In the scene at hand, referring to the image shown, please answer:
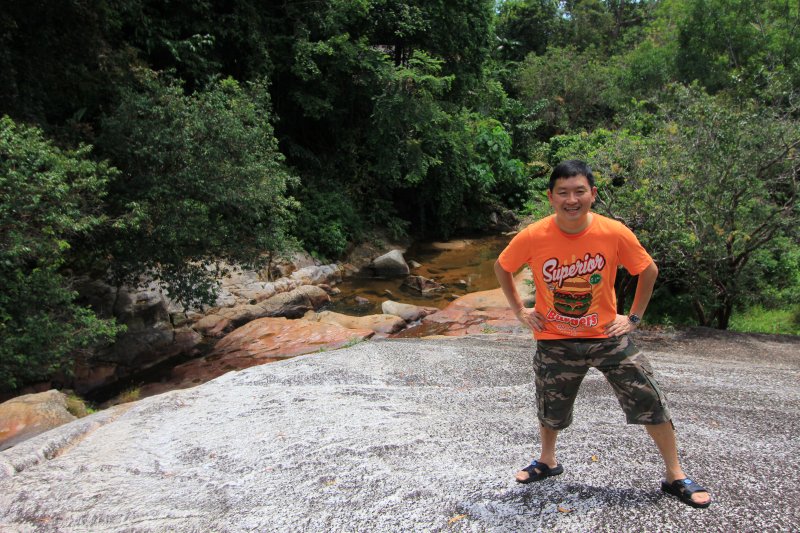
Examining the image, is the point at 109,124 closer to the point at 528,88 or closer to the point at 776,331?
the point at 776,331

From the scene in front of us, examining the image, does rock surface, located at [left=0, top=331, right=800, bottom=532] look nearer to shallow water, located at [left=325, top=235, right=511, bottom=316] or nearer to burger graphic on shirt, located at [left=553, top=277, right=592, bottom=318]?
burger graphic on shirt, located at [left=553, top=277, right=592, bottom=318]

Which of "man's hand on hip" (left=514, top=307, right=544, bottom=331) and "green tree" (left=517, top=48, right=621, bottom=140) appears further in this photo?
"green tree" (left=517, top=48, right=621, bottom=140)

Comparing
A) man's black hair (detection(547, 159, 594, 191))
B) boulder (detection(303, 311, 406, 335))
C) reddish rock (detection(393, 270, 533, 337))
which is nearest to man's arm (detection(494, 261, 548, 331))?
man's black hair (detection(547, 159, 594, 191))

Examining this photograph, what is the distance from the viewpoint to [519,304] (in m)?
2.84

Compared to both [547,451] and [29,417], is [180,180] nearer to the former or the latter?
[29,417]

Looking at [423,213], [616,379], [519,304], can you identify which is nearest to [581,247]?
[519,304]

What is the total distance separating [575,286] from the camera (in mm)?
2580

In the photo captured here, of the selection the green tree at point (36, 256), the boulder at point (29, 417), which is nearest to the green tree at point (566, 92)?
the green tree at point (36, 256)

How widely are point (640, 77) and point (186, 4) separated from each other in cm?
1646

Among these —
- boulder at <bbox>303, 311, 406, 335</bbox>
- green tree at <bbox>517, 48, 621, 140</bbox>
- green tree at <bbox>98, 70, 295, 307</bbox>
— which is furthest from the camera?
green tree at <bbox>517, 48, 621, 140</bbox>

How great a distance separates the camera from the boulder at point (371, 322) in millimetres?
10477

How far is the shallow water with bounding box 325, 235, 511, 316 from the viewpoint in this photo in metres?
13.6

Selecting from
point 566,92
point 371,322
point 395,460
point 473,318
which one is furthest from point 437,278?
point 566,92

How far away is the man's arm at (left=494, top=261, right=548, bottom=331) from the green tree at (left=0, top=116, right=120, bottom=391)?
576 cm
